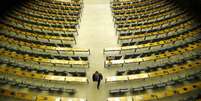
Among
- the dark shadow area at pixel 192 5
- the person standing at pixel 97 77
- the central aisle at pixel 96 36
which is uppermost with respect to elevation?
the dark shadow area at pixel 192 5

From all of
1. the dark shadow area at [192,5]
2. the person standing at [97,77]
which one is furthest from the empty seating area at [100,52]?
the dark shadow area at [192,5]

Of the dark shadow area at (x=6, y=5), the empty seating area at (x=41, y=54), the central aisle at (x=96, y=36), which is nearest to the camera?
the empty seating area at (x=41, y=54)

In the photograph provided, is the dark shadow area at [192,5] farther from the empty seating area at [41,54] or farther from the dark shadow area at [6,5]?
the dark shadow area at [6,5]

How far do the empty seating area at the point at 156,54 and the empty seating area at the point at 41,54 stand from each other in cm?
166

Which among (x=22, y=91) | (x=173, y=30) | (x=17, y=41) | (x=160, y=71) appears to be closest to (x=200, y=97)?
(x=160, y=71)

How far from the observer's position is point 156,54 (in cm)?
1088

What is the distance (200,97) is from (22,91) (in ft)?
22.1

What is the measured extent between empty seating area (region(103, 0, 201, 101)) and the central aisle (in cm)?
35

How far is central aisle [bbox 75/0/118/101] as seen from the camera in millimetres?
9225

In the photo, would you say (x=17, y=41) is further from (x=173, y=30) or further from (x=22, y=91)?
(x=173, y=30)

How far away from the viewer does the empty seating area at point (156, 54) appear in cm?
896

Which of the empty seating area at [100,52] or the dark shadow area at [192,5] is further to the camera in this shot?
the dark shadow area at [192,5]

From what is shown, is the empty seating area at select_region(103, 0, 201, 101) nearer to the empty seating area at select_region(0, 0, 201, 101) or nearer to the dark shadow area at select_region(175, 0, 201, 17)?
the empty seating area at select_region(0, 0, 201, 101)

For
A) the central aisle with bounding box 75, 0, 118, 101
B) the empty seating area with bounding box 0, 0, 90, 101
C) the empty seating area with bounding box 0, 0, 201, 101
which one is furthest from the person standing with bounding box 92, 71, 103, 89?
the empty seating area with bounding box 0, 0, 90, 101
